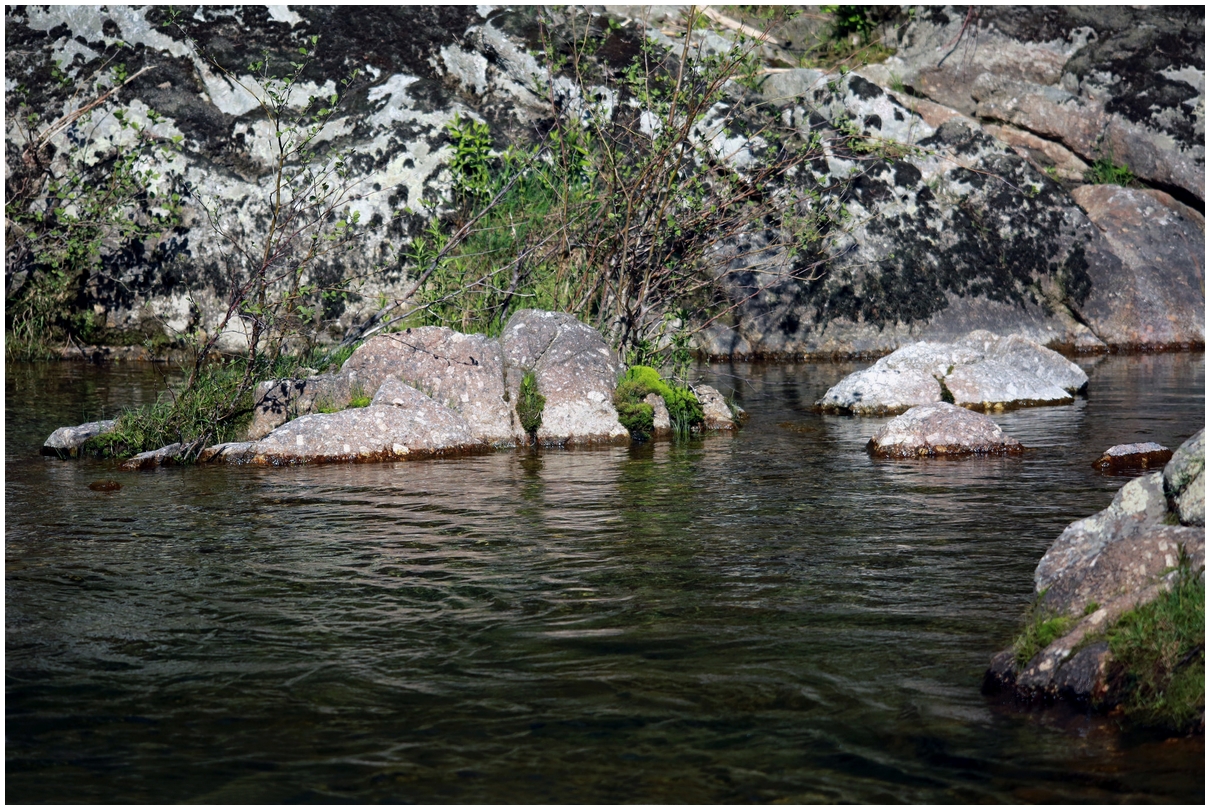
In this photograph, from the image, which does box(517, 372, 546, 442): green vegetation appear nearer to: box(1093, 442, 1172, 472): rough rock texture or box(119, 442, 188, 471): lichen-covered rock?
box(119, 442, 188, 471): lichen-covered rock

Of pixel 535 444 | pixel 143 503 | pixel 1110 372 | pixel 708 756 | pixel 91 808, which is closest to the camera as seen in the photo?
pixel 91 808

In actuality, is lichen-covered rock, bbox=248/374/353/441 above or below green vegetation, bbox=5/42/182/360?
below

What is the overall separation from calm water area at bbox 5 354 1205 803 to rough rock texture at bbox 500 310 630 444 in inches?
61.6

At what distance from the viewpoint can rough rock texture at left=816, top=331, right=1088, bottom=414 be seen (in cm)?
1299

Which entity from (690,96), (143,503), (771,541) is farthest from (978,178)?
(143,503)

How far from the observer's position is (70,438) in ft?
33.9

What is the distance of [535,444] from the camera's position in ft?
36.4

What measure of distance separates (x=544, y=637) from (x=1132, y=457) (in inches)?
240

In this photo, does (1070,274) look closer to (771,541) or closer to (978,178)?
(978,178)

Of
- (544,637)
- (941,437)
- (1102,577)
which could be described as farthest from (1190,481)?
(941,437)

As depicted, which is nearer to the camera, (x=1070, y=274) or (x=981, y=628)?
(x=981, y=628)

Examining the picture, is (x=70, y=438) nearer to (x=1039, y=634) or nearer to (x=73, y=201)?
(x=73, y=201)

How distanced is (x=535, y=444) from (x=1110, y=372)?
852 cm

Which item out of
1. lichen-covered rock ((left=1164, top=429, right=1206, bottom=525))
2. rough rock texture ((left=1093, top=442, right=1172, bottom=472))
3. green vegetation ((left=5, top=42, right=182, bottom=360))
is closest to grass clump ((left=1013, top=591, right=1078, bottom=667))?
lichen-covered rock ((left=1164, top=429, right=1206, bottom=525))
